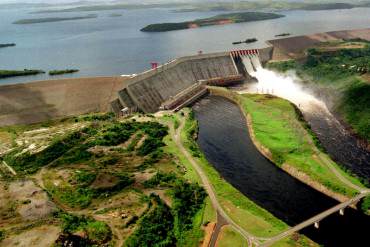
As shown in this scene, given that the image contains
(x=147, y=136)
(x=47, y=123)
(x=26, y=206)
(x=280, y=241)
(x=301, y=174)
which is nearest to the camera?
(x=280, y=241)

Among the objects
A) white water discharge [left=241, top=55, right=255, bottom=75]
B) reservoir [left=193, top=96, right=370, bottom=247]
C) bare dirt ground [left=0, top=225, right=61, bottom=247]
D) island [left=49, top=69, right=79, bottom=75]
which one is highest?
white water discharge [left=241, top=55, right=255, bottom=75]

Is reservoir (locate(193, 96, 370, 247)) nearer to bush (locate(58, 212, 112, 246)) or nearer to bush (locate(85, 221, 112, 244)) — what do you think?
bush (locate(85, 221, 112, 244))

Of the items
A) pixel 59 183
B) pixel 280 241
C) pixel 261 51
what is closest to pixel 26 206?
pixel 59 183

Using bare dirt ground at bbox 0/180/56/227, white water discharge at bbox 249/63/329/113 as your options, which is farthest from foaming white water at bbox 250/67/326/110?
bare dirt ground at bbox 0/180/56/227

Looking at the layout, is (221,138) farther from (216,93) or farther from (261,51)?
(261,51)

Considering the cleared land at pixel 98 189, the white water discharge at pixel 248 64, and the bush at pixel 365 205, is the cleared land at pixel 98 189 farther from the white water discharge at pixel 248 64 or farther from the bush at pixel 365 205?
the white water discharge at pixel 248 64

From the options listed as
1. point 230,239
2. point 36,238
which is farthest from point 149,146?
point 36,238

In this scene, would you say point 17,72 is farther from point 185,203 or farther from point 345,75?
point 345,75
